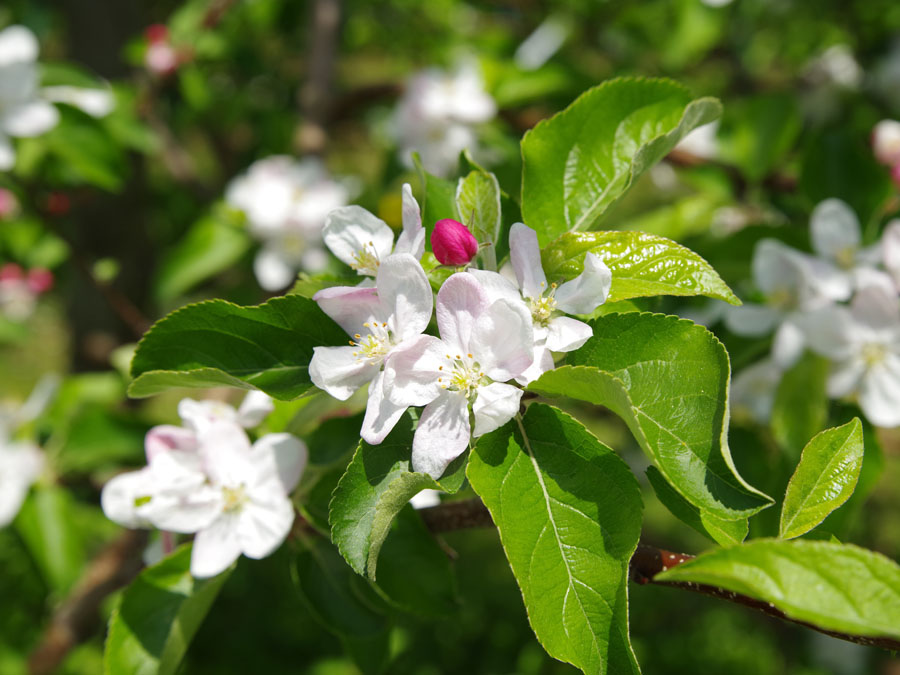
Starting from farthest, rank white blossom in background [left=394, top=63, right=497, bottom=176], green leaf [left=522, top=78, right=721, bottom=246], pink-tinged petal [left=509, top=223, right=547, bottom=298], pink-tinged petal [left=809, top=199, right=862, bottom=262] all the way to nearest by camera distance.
Result: white blossom in background [left=394, top=63, right=497, bottom=176] → pink-tinged petal [left=809, top=199, right=862, bottom=262] → green leaf [left=522, top=78, right=721, bottom=246] → pink-tinged petal [left=509, top=223, right=547, bottom=298]

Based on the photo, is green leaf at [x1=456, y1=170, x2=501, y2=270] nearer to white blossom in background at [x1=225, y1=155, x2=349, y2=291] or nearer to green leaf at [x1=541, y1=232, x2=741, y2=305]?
green leaf at [x1=541, y1=232, x2=741, y2=305]

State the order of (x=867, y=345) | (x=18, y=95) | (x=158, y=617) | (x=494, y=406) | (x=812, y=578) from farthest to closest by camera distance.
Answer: (x=18, y=95), (x=867, y=345), (x=158, y=617), (x=494, y=406), (x=812, y=578)

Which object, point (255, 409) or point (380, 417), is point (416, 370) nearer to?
point (380, 417)

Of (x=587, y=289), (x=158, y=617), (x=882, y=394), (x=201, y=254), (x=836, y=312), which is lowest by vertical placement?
(x=201, y=254)

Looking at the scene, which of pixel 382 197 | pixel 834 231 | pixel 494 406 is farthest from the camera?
pixel 382 197

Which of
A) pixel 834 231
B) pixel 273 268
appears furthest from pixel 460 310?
pixel 273 268

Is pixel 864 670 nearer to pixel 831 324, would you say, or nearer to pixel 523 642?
pixel 523 642

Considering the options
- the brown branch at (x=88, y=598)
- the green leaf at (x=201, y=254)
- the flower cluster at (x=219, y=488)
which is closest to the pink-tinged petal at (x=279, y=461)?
the flower cluster at (x=219, y=488)

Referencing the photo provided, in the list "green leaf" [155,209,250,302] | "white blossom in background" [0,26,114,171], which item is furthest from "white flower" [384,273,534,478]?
"green leaf" [155,209,250,302]

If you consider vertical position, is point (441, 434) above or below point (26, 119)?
above
